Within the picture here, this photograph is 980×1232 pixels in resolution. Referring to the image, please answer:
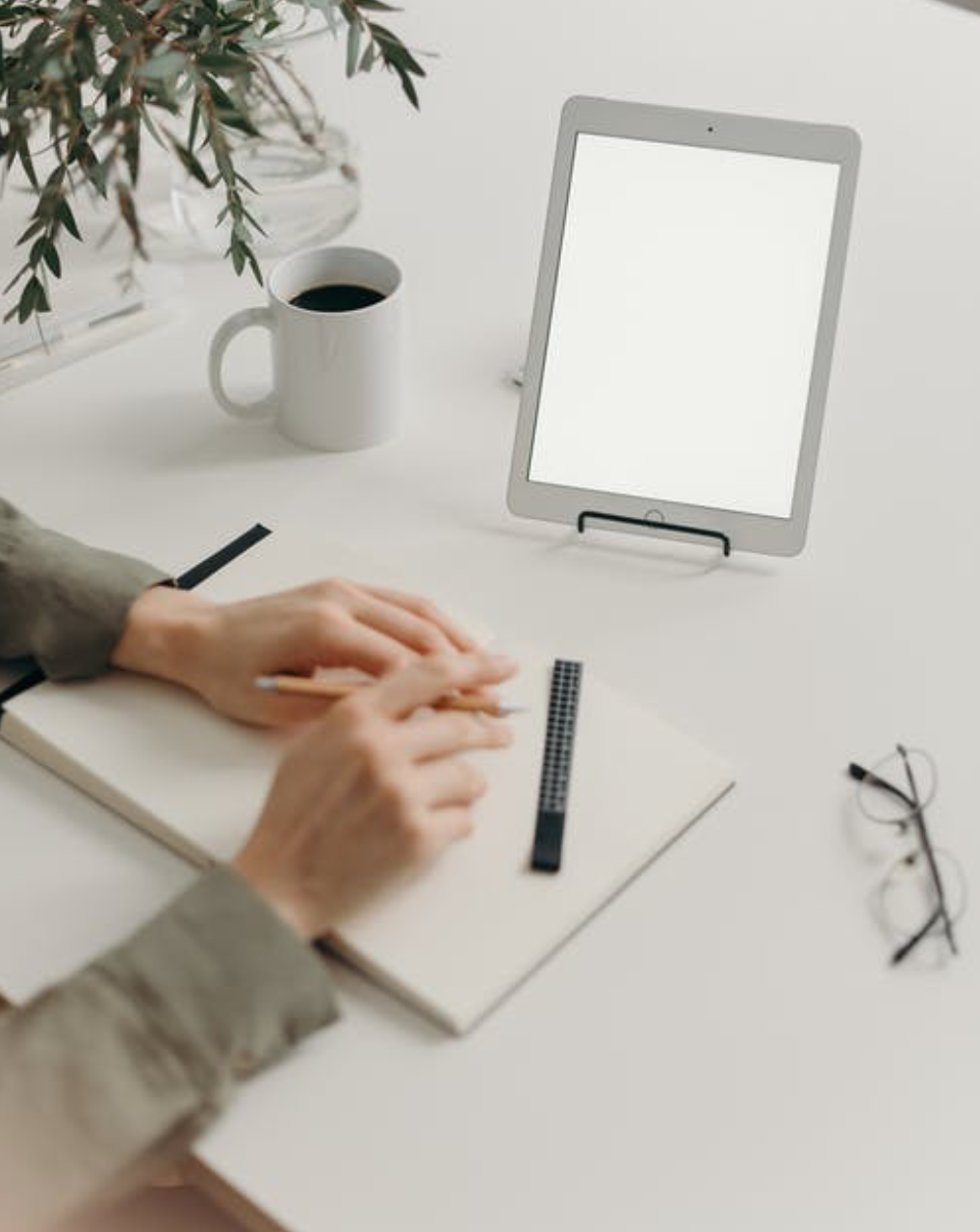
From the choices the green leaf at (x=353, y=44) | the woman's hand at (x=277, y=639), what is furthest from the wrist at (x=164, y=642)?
the green leaf at (x=353, y=44)

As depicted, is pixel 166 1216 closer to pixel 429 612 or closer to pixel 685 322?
pixel 429 612

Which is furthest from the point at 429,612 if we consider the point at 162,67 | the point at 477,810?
the point at 162,67

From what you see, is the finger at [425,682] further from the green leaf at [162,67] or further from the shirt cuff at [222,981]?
the green leaf at [162,67]

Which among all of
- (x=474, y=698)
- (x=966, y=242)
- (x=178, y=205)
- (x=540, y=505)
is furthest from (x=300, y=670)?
(x=966, y=242)

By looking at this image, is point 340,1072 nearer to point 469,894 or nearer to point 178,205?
point 469,894

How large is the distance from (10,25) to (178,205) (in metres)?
0.33

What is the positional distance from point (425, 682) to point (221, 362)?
45 centimetres

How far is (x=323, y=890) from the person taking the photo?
0.85m

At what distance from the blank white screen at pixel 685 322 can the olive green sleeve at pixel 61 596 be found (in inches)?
12.3

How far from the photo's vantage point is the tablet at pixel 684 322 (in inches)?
43.0

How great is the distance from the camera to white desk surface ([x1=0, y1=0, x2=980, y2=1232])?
2.60 ft

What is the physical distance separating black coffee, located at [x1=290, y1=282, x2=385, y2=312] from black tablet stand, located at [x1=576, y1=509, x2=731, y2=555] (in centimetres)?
24

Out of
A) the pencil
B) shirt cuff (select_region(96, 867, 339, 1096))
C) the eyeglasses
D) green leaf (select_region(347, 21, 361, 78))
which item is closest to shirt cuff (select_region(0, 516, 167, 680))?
the pencil

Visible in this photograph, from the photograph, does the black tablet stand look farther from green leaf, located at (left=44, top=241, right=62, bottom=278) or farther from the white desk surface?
green leaf, located at (left=44, top=241, right=62, bottom=278)
